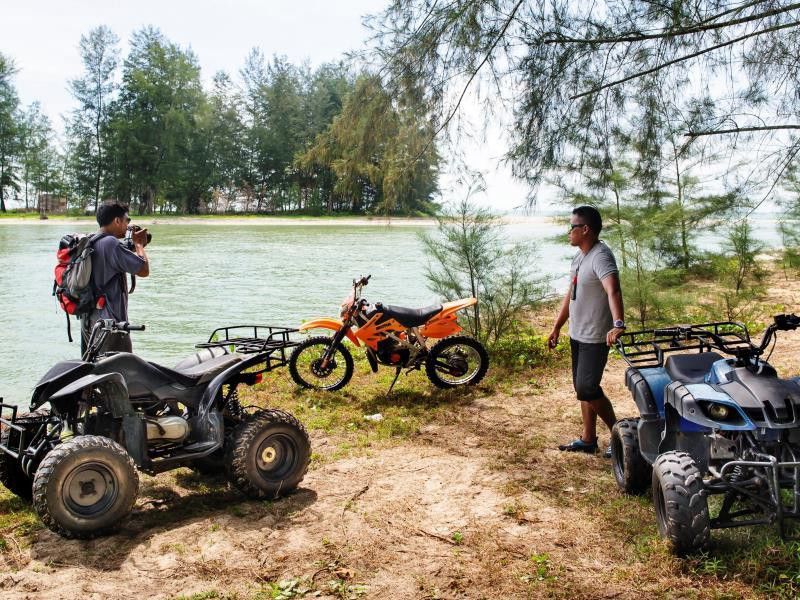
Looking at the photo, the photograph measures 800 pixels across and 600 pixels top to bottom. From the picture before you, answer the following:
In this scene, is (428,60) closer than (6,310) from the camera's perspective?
Yes

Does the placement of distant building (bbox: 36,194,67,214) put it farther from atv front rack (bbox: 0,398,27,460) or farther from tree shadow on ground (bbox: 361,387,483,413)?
atv front rack (bbox: 0,398,27,460)

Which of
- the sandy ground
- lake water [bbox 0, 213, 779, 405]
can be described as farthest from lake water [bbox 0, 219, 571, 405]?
the sandy ground

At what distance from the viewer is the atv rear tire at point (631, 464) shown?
4.19 metres

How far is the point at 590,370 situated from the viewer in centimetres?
493

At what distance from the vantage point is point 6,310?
50.3ft

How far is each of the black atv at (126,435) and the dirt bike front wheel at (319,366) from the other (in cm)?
278

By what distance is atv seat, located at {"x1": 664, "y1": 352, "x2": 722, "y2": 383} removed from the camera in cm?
376

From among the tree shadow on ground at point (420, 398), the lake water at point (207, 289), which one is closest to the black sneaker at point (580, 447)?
the tree shadow on ground at point (420, 398)

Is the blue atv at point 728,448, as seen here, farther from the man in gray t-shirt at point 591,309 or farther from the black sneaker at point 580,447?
the black sneaker at point 580,447

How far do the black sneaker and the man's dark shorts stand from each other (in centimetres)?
41

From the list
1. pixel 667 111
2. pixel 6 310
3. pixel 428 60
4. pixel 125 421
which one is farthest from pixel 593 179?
pixel 6 310

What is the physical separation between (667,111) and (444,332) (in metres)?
3.03

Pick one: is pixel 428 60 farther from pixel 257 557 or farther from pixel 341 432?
pixel 257 557

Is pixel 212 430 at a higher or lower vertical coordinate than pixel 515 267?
lower
